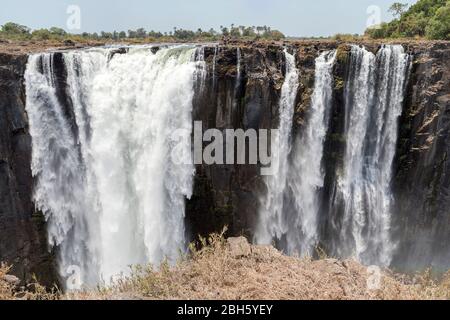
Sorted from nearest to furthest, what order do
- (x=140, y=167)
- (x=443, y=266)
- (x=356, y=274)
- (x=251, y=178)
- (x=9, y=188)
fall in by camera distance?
(x=356, y=274)
(x=9, y=188)
(x=140, y=167)
(x=251, y=178)
(x=443, y=266)

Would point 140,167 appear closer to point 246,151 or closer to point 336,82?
point 246,151

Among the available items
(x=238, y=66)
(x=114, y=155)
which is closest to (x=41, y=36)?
(x=114, y=155)

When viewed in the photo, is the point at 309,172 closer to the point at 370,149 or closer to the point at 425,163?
the point at 370,149

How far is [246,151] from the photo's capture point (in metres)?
19.9

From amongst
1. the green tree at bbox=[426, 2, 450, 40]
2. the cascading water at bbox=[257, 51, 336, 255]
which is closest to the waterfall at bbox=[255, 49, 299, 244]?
the cascading water at bbox=[257, 51, 336, 255]

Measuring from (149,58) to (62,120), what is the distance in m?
4.74

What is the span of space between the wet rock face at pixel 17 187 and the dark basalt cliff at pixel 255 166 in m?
0.04

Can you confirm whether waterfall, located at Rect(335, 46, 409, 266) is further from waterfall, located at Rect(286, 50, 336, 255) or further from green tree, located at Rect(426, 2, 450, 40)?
green tree, located at Rect(426, 2, 450, 40)

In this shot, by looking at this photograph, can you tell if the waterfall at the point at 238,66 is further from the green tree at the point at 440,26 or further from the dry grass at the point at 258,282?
the green tree at the point at 440,26

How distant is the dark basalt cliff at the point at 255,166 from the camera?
17.9m

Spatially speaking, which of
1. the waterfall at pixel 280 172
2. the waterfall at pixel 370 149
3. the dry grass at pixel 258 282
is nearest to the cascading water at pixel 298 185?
the waterfall at pixel 280 172

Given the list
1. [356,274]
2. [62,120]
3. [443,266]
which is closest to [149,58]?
[62,120]

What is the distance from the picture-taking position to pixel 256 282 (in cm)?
680

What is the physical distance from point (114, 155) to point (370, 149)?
12437 mm
